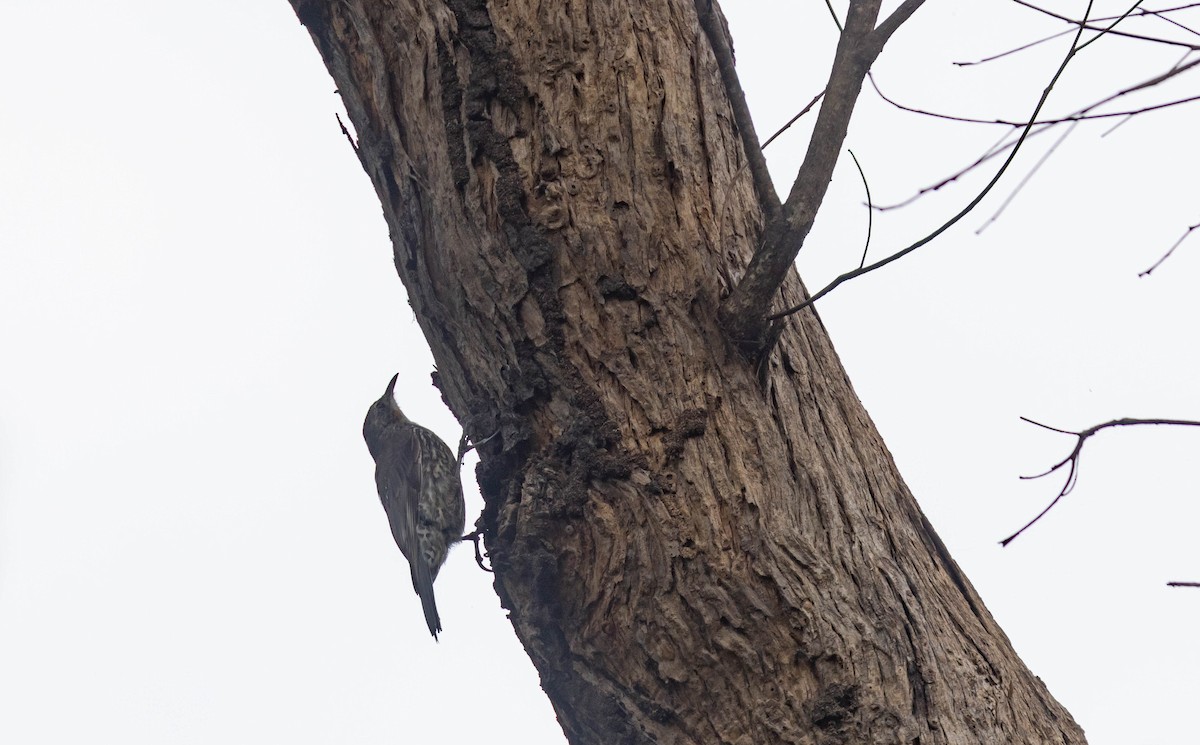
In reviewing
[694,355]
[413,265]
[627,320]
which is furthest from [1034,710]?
[413,265]

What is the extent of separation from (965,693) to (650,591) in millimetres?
666

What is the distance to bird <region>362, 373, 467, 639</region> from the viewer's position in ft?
17.4

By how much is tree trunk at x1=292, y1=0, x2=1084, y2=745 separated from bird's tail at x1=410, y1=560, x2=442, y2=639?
2.82m

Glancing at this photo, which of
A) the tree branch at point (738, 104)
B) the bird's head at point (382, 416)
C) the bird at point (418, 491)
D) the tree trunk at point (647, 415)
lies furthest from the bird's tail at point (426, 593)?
the tree branch at point (738, 104)

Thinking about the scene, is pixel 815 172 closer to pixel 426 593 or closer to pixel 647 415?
pixel 647 415

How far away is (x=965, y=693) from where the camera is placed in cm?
215

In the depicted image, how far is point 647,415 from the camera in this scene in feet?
7.46

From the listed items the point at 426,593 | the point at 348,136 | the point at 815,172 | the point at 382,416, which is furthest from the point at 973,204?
the point at 382,416

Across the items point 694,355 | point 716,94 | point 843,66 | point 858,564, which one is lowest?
point 858,564

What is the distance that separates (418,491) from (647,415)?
3.40m

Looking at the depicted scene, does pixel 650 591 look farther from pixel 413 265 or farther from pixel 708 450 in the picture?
pixel 413 265

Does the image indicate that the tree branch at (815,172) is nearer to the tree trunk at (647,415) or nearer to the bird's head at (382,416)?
the tree trunk at (647,415)

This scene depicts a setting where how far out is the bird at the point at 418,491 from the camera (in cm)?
531

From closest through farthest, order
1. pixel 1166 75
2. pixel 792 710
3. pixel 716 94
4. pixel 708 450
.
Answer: pixel 1166 75
pixel 792 710
pixel 708 450
pixel 716 94
